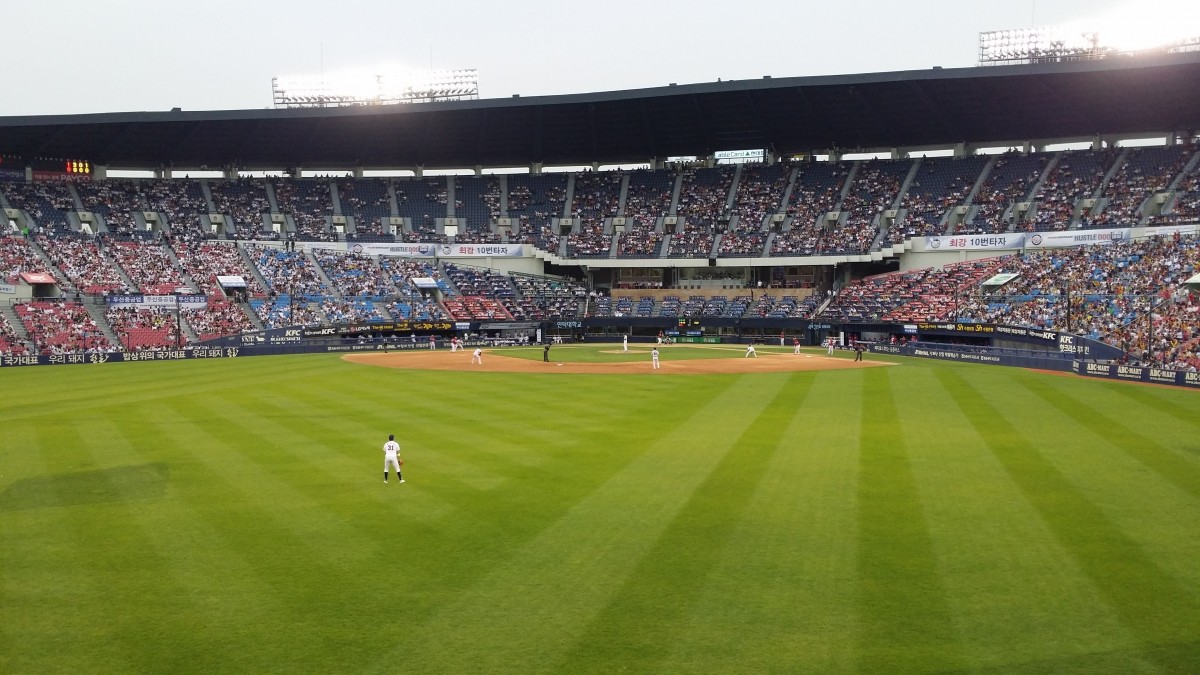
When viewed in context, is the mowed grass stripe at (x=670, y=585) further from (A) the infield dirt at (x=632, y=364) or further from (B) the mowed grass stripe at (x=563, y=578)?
(A) the infield dirt at (x=632, y=364)

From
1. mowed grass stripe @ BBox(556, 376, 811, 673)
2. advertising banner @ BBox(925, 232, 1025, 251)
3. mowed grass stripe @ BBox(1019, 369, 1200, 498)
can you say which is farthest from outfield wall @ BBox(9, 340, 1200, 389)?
mowed grass stripe @ BBox(556, 376, 811, 673)

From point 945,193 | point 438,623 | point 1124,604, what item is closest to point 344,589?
point 438,623

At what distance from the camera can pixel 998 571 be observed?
521 inches

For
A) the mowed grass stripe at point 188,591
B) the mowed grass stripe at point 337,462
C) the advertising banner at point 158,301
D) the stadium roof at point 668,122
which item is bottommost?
the mowed grass stripe at point 188,591

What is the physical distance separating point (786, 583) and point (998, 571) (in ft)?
11.4

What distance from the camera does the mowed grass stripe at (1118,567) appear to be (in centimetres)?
1071

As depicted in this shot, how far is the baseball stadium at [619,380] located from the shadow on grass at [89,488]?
0.18 m

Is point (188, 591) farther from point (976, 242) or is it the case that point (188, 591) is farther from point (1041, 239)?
point (976, 242)

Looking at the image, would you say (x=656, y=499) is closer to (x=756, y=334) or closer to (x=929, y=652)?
(x=929, y=652)

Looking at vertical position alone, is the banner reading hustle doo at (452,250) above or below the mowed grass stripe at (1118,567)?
above

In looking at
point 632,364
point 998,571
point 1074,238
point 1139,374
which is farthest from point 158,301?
point 1074,238

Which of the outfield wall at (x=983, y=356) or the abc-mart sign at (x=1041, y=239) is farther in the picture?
the abc-mart sign at (x=1041, y=239)

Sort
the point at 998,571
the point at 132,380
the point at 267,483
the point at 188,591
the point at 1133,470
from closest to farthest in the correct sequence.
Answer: the point at 188,591 → the point at 998,571 → the point at 267,483 → the point at 1133,470 → the point at 132,380

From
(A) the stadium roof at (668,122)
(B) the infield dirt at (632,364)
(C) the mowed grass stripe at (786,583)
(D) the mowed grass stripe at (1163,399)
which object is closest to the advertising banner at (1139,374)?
(D) the mowed grass stripe at (1163,399)
